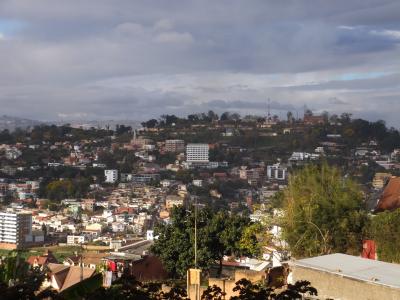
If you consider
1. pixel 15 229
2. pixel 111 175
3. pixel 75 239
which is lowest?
pixel 75 239

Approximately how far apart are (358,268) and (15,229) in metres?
43.4

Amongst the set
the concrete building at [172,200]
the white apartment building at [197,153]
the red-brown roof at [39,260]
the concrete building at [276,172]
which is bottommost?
the concrete building at [172,200]

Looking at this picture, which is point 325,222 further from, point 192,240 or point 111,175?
point 111,175

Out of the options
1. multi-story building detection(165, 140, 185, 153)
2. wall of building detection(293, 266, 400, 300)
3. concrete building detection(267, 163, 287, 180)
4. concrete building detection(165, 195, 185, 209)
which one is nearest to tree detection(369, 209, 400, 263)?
wall of building detection(293, 266, 400, 300)

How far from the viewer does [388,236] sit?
10141 mm

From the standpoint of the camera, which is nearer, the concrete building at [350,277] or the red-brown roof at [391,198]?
the concrete building at [350,277]

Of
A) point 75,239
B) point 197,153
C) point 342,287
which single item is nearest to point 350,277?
point 342,287

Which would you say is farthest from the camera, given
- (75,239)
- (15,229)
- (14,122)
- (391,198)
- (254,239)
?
(14,122)

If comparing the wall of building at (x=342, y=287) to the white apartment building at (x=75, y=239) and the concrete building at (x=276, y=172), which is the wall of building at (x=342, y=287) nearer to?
the white apartment building at (x=75, y=239)

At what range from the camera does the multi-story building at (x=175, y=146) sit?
89.1 m

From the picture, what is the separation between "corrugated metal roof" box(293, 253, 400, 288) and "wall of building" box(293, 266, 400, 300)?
0.18ft

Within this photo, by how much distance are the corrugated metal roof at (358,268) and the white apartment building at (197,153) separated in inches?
2853

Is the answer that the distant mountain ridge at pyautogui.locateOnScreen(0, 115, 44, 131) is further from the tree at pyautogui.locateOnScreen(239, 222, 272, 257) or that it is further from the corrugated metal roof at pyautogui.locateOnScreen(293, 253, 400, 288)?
the corrugated metal roof at pyautogui.locateOnScreen(293, 253, 400, 288)

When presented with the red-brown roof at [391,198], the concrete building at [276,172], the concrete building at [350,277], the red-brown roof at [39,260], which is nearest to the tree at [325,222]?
the red-brown roof at [391,198]
